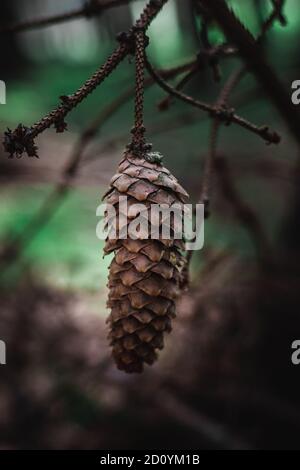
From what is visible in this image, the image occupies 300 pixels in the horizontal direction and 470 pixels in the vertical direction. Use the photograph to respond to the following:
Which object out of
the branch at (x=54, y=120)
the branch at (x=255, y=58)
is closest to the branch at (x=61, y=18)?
the branch at (x=255, y=58)

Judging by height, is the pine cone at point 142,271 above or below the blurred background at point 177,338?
below

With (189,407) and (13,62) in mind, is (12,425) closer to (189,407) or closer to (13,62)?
(189,407)

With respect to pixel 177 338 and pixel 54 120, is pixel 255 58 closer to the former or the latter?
pixel 54 120

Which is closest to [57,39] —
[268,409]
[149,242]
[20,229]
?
[20,229]

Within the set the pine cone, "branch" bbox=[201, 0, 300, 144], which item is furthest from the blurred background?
the pine cone

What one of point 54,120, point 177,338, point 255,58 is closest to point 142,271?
point 54,120

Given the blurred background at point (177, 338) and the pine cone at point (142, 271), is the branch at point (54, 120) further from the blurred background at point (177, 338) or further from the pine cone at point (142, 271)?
the blurred background at point (177, 338)

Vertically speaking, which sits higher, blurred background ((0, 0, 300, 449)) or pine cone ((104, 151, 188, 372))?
blurred background ((0, 0, 300, 449))

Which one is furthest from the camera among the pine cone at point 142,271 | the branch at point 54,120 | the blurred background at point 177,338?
the blurred background at point 177,338

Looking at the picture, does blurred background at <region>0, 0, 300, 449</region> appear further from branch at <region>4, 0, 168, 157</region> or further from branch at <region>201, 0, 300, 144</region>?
branch at <region>4, 0, 168, 157</region>
